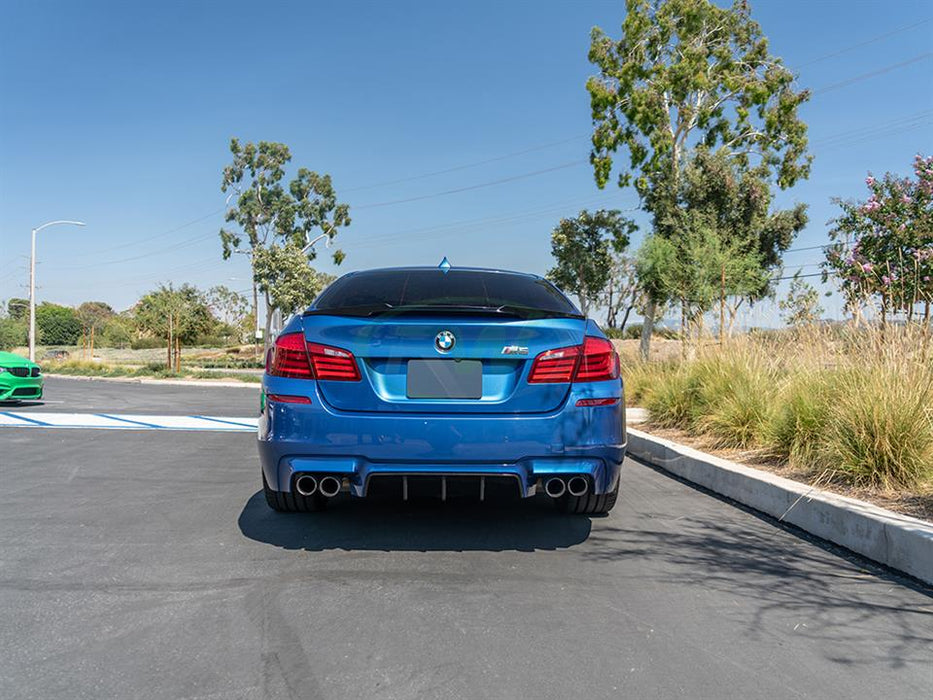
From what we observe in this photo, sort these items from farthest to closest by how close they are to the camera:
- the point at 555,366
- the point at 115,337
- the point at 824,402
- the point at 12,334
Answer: the point at 12,334, the point at 115,337, the point at 824,402, the point at 555,366

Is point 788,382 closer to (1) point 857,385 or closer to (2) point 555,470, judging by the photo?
(1) point 857,385

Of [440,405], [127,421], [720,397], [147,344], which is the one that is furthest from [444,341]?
[147,344]

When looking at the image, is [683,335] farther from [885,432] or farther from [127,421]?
[127,421]

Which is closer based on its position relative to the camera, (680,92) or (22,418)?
(22,418)

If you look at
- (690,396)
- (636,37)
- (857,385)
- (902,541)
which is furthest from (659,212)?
(902,541)

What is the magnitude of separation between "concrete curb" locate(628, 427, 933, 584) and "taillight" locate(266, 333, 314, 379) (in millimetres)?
3140

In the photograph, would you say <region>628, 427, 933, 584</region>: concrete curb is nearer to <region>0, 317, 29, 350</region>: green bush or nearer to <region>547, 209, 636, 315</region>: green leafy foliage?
<region>547, 209, 636, 315</region>: green leafy foliage

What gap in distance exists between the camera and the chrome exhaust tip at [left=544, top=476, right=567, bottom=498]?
12.5 feet

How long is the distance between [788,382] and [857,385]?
119 centimetres

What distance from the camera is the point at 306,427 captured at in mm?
3719

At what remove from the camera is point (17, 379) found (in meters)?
13.1

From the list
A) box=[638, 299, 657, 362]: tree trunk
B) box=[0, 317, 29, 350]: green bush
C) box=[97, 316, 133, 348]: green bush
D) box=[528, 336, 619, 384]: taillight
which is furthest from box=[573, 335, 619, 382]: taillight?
box=[0, 317, 29, 350]: green bush

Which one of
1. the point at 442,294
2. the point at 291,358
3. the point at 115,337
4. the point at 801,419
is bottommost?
the point at 801,419

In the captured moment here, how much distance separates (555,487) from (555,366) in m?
0.63
